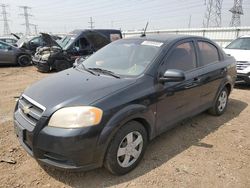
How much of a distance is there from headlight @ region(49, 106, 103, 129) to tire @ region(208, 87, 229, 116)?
9.99ft

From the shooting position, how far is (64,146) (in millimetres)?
2566

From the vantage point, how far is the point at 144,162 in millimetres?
3367

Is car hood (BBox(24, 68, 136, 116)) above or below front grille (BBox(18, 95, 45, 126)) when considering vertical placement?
above

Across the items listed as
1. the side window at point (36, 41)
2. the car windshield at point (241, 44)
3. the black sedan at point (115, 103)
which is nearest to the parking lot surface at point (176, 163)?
the black sedan at point (115, 103)

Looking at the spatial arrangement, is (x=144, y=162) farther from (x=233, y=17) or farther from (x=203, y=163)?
(x=233, y=17)

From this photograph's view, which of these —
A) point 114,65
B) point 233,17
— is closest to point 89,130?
point 114,65

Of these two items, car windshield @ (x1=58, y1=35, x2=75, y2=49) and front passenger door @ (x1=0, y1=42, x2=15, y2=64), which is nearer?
car windshield @ (x1=58, y1=35, x2=75, y2=49)

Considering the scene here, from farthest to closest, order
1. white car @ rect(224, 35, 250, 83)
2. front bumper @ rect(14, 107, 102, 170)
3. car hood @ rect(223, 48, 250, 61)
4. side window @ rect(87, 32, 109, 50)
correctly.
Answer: side window @ rect(87, 32, 109, 50), car hood @ rect(223, 48, 250, 61), white car @ rect(224, 35, 250, 83), front bumper @ rect(14, 107, 102, 170)

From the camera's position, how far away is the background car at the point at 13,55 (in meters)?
12.6

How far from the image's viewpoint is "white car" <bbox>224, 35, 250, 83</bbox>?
7.46 metres

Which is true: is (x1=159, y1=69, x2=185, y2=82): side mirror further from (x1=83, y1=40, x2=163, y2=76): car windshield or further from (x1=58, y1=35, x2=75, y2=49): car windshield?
(x1=58, y1=35, x2=75, y2=49): car windshield

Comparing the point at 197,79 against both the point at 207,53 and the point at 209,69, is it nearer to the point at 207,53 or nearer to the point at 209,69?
the point at 209,69

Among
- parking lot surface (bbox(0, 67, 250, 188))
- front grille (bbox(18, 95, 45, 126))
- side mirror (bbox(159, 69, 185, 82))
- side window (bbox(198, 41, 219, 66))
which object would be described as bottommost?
parking lot surface (bbox(0, 67, 250, 188))

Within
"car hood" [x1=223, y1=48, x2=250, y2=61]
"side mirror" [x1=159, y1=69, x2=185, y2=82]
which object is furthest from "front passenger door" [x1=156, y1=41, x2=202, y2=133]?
"car hood" [x1=223, y1=48, x2=250, y2=61]
